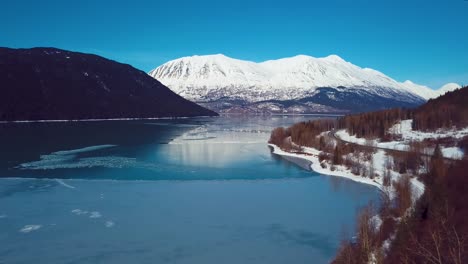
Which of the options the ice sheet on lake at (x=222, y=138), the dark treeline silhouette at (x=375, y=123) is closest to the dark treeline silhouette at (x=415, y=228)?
the dark treeline silhouette at (x=375, y=123)

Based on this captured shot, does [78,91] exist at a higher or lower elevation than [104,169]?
higher

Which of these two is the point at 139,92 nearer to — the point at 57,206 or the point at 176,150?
the point at 176,150

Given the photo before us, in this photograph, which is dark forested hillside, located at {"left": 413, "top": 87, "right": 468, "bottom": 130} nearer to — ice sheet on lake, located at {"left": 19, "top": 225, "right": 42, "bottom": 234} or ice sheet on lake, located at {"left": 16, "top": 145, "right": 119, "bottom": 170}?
ice sheet on lake, located at {"left": 16, "top": 145, "right": 119, "bottom": 170}

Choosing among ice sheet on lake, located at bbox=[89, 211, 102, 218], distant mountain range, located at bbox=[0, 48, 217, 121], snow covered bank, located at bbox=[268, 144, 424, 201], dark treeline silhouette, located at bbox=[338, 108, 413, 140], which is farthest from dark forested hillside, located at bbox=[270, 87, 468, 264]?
distant mountain range, located at bbox=[0, 48, 217, 121]

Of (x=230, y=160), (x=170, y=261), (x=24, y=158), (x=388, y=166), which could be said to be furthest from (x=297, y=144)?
(x=170, y=261)

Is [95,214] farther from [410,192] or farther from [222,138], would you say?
[222,138]

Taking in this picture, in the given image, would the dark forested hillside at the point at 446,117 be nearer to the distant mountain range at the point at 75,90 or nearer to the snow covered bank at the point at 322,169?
the snow covered bank at the point at 322,169

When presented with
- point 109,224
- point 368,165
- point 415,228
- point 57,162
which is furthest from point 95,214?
point 368,165
